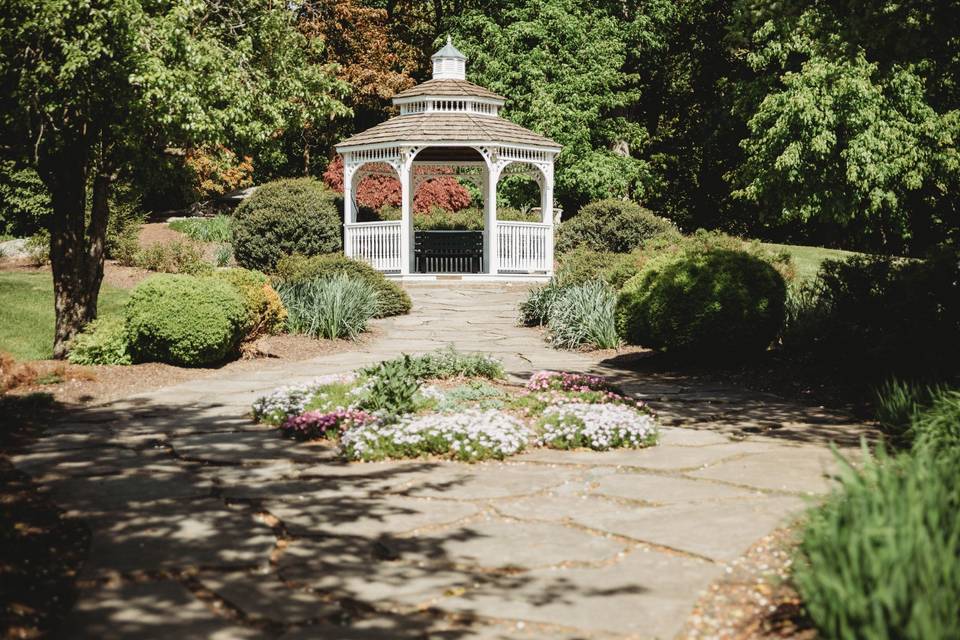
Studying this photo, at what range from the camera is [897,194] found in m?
27.0

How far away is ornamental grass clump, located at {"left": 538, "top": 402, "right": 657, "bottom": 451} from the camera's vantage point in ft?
22.9

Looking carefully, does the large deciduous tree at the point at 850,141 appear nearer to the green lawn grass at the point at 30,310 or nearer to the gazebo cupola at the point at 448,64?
the gazebo cupola at the point at 448,64

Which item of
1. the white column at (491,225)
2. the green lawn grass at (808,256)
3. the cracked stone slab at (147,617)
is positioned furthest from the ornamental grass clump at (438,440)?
the green lawn grass at (808,256)

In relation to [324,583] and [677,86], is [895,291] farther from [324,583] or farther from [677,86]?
[677,86]

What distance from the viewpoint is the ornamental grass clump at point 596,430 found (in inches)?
275

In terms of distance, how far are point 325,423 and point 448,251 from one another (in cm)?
1662

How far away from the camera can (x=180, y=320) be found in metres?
10.2

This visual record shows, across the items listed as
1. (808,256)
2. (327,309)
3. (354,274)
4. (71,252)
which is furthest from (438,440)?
(808,256)

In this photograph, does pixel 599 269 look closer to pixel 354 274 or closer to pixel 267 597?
pixel 354 274

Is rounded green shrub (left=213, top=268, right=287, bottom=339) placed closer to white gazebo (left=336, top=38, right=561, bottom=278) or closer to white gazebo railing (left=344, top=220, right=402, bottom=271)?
white gazebo (left=336, top=38, right=561, bottom=278)

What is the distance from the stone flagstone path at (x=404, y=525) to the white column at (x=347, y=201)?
562 inches

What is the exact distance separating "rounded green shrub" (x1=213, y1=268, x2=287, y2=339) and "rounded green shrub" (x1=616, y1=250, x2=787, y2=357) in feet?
15.3

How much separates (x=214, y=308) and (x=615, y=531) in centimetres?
671

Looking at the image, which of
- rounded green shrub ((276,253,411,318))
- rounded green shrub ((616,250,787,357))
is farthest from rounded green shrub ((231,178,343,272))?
rounded green shrub ((616,250,787,357))
